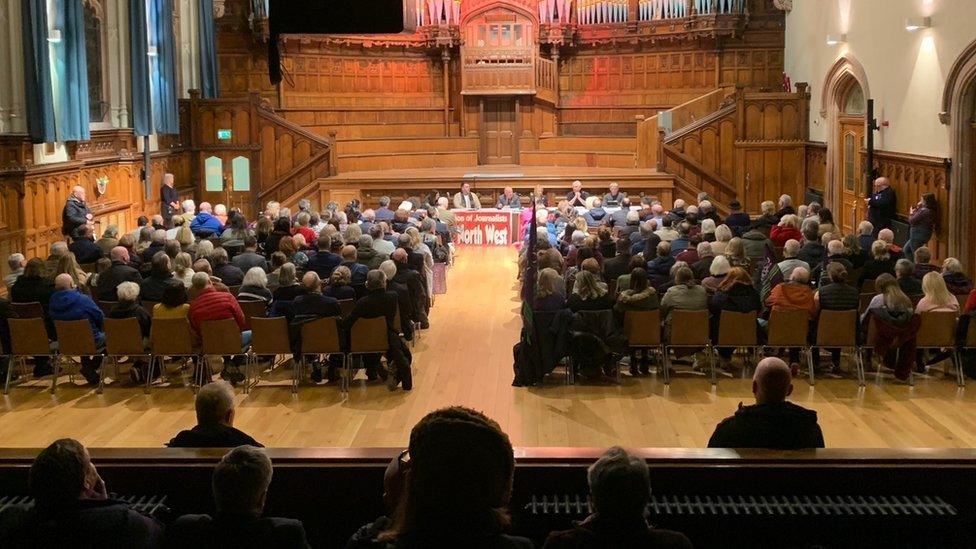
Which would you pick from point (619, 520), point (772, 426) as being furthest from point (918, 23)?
point (619, 520)

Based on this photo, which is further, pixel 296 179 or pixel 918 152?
pixel 296 179

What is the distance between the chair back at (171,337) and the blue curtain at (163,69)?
1024cm

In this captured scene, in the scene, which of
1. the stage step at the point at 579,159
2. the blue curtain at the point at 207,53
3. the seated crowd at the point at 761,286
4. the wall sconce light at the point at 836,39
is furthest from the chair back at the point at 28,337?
the stage step at the point at 579,159

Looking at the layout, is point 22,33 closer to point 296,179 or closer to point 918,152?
point 296,179

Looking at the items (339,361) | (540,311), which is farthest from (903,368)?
(339,361)

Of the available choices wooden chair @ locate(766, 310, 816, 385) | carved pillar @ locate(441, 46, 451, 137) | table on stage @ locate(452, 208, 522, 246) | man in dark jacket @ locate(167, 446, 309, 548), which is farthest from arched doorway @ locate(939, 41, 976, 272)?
carved pillar @ locate(441, 46, 451, 137)

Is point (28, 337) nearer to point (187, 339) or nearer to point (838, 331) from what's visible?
point (187, 339)

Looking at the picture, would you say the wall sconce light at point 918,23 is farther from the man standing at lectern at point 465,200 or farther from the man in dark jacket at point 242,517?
the man in dark jacket at point 242,517

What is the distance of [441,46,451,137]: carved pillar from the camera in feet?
74.8

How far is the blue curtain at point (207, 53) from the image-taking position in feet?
67.3

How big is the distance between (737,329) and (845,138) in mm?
9451

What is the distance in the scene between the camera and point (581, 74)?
23.1m

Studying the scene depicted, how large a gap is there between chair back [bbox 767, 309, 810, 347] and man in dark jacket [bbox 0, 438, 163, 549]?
6751 millimetres

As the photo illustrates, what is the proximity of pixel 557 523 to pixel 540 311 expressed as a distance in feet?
17.4
